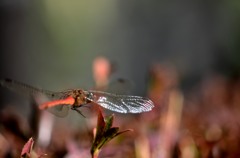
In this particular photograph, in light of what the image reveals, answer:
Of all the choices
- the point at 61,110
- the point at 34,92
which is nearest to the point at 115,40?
the point at 34,92

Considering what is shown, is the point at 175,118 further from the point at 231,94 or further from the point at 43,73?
the point at 43,73

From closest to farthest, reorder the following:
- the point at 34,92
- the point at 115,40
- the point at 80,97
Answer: the point at 80,97, the point at 34,92, the point at 115,40

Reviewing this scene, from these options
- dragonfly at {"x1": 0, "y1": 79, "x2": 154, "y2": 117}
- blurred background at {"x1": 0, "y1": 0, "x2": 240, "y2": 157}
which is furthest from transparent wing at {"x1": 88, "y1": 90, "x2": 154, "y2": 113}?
blurred background at {"x1": 0, "y1": 0, "x2": 240, "y2": 157}

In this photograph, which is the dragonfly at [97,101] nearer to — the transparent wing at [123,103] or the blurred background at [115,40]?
the transparent wing at [123,103]

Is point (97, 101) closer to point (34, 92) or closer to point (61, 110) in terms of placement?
point (61, 110)

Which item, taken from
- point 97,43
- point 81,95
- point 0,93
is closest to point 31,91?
point 81,95

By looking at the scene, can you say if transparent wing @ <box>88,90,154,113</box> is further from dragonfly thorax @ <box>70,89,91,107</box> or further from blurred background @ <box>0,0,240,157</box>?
blurred background @ <box>0,0,240,157</box>

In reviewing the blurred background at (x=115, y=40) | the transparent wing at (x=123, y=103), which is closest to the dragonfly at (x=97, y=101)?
the transparent wing at (x=123, y=103)
